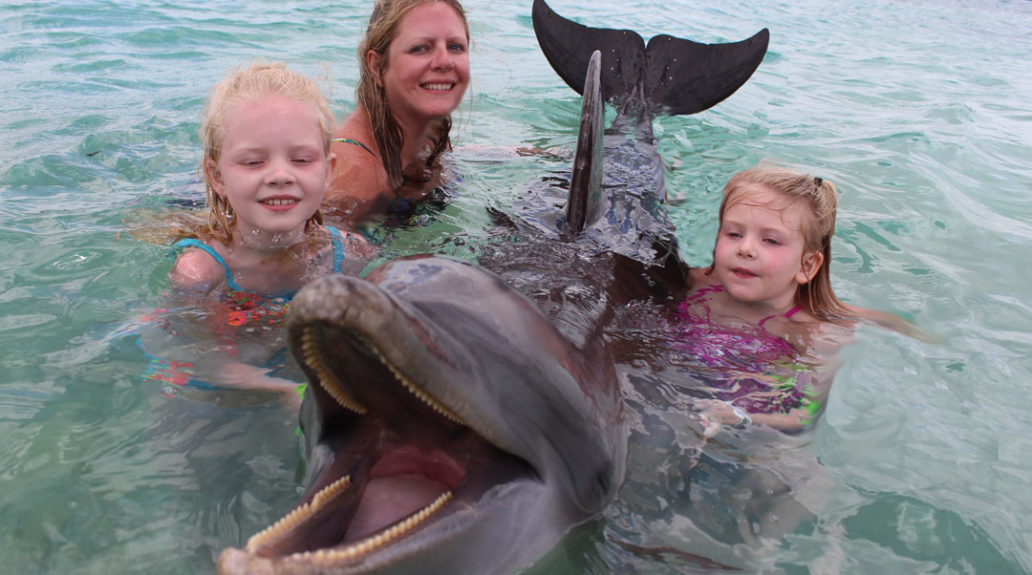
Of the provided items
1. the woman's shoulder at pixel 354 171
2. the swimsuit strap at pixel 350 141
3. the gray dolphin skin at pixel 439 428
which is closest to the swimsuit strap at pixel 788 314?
the gray dolphin skin at pixel 439 428

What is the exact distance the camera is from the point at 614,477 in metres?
2.55

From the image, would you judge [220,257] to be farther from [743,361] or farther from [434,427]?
[743,361]

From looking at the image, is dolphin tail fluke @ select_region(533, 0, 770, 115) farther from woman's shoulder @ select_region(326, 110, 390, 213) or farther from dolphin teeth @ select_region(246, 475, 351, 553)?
dolphin teeth @ select_region(246, 475, 351, 553)

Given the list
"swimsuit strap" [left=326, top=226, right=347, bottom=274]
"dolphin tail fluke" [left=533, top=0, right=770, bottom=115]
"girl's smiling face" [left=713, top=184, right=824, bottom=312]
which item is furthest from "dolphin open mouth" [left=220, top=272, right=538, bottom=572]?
"dolphin tail fluke" [left=533, top=0, right=770, bottom=115]

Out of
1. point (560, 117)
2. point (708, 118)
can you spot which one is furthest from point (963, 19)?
point (560, 117)

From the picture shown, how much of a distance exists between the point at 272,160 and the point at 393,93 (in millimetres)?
1931

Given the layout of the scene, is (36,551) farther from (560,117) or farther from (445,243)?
(560,117)

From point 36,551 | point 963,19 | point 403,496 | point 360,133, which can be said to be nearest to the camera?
point 403,496

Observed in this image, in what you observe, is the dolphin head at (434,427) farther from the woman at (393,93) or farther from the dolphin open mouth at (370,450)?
the woman at (393,93)

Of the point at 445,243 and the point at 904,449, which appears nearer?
the point at 904,449

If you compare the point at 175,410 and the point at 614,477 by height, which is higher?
the point at 614,477

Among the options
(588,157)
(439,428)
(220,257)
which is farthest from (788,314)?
(220,257)

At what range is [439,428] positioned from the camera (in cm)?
218

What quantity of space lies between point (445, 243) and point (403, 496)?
275cm
